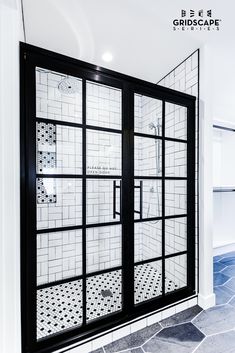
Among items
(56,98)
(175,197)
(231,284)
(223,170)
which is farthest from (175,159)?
(223,170)

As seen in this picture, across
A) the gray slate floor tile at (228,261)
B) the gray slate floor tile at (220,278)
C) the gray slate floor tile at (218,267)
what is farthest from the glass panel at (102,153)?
the gray slate floor tile at (228,261)

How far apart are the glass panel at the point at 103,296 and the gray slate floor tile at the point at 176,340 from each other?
35 cm

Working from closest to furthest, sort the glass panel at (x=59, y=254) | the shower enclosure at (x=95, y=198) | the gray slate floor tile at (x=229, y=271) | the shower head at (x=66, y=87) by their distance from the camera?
the shower enclosure at (x=95, y=198) < the shower head at (x=66, y=87) < the glass panel at (x=59, y=254) < the gray slate floor tile at (x=229, y=271)

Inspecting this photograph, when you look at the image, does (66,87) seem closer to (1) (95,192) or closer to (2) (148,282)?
(1) (95,192)

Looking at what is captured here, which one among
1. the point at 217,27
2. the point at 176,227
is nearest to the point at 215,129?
the point at 217,27

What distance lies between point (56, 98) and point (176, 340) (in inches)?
95.2

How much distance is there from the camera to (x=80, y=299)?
1844 mm

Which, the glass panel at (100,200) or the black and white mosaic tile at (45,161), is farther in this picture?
the glass panel at (100,200)

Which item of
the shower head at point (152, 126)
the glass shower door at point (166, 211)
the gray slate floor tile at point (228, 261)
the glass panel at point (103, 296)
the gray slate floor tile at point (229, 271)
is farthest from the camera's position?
the gray slate floor tile at point (228, 261)

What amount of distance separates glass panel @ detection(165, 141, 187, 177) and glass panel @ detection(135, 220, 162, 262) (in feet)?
1.80

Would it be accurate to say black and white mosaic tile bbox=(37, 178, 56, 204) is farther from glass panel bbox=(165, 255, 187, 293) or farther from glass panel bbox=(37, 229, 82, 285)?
glass panel bbox=(165, 255, 187, 293)

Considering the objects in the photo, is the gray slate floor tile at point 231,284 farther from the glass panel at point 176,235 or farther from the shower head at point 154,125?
the shower head at point 154,125

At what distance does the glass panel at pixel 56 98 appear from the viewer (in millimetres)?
1810

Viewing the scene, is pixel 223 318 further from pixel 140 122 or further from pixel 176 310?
pixel 140 122
